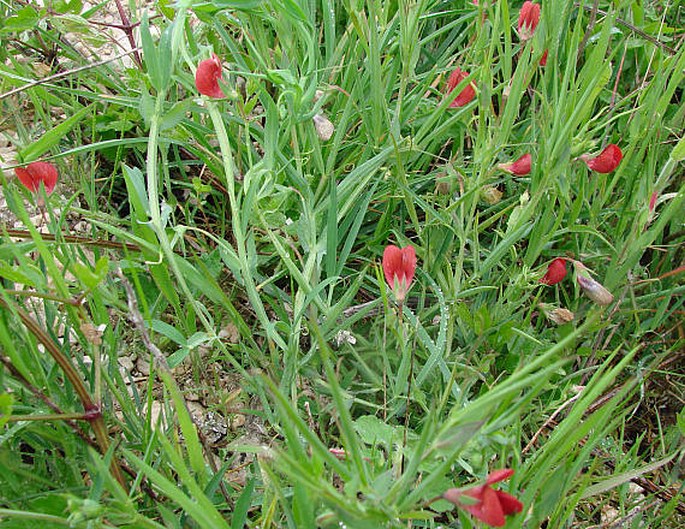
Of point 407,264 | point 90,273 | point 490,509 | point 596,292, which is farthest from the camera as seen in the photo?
point 596,292

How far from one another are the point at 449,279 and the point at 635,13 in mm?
932

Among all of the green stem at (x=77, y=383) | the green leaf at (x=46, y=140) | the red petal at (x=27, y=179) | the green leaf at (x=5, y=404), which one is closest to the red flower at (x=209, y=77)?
the green leaf at (x=46, y=140)

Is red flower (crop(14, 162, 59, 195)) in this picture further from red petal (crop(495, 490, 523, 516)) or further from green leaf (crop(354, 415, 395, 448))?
red petal (crop(495, 490, 523, 516))

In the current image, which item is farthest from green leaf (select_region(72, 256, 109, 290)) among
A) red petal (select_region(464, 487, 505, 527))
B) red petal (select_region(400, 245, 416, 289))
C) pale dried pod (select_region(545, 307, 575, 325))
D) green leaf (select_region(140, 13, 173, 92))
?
pale dried pod (select_region(545, 307, 575, 325))

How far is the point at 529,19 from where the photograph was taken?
1.32 meters

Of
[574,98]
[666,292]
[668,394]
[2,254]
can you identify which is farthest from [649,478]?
[2,254]

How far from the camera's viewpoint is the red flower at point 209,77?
1.10 m

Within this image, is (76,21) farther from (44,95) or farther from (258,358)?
(258,358)

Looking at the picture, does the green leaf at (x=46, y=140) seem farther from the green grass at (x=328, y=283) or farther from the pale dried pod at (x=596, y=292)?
the pale dried pod at (x=596, y=292)

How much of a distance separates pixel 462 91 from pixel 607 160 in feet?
1.03

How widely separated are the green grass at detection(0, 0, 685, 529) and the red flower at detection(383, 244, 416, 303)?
0.11ft

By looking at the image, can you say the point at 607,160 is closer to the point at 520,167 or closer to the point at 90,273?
the point at 520,167

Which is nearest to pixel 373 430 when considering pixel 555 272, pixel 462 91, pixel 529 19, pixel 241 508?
pixel 241 508

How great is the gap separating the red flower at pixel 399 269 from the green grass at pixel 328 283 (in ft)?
0.11
